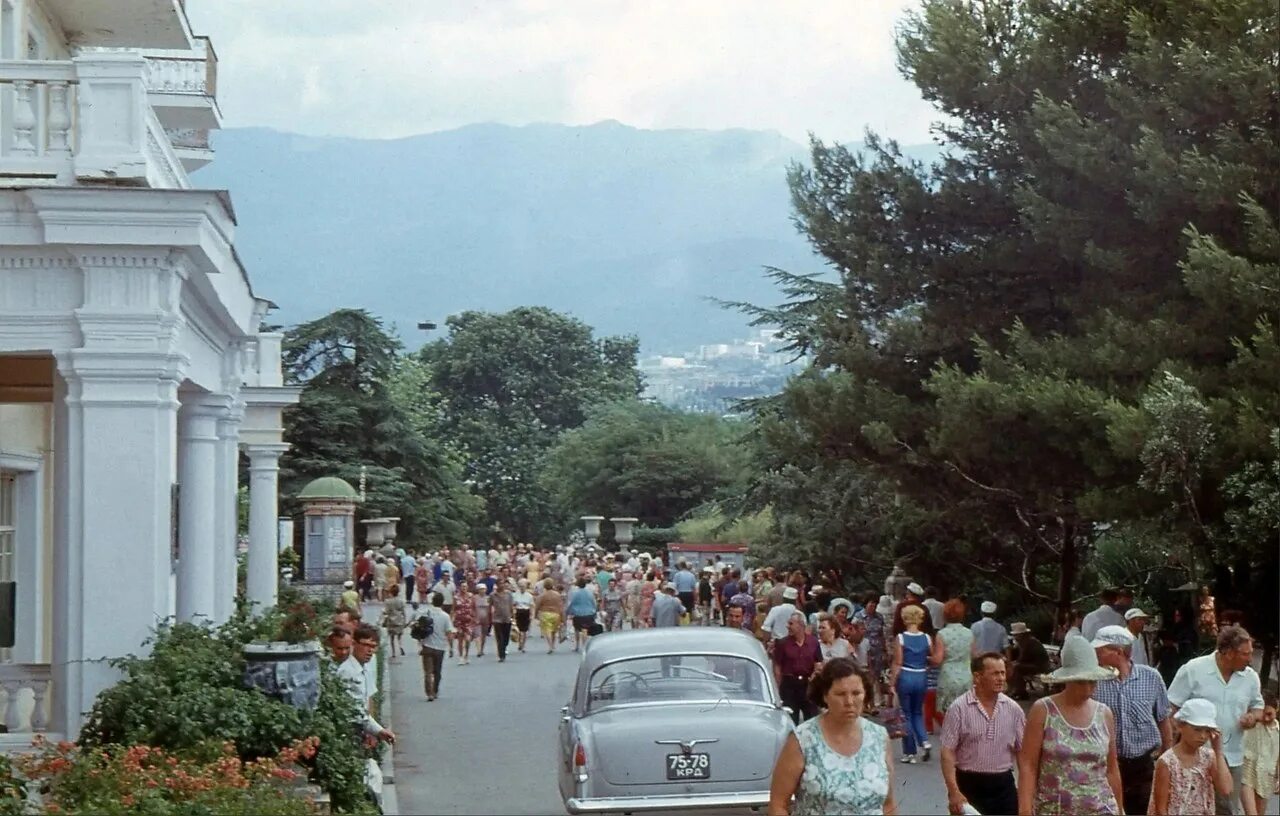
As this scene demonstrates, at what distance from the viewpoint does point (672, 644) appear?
1459 cm

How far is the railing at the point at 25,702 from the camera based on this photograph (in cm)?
1278

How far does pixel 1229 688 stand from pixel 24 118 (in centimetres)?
834

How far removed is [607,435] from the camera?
279ft

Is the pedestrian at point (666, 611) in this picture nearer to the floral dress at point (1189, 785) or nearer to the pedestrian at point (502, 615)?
the pedestrian at point (502, 615)

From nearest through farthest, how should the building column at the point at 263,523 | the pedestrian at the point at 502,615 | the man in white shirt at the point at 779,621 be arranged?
the man in white shirt at the point at 779,621, the building column at the point at 263,523, the pedestrian at the point at 502,615

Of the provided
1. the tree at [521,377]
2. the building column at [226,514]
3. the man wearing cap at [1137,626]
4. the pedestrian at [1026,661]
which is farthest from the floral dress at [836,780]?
the tree at [521,377]

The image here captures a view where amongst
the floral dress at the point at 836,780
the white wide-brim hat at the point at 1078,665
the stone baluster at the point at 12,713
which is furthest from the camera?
the stone baluster at the point at 12,713

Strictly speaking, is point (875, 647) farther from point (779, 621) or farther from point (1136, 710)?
point (1136, 710)

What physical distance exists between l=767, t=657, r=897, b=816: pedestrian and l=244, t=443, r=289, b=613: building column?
61.9 feet

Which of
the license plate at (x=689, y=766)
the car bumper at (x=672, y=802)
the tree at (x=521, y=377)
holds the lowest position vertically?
the car bumper at (x=672, y=802)

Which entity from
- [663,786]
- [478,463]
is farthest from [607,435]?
[663,786]

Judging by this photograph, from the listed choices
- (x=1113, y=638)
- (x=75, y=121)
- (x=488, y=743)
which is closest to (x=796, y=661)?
(x=488, y=743)

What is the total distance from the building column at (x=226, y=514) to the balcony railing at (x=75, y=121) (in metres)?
6.62

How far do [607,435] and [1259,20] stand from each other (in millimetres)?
64035
